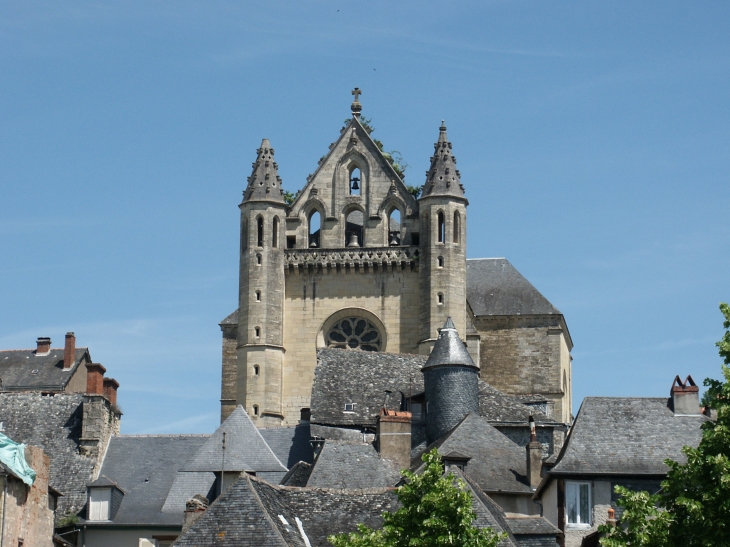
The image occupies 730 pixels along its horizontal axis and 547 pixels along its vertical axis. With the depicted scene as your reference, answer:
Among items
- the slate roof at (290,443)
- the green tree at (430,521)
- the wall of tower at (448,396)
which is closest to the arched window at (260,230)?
the slate roof at (290,443)

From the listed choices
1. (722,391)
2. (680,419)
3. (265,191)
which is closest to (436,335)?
(265,191)

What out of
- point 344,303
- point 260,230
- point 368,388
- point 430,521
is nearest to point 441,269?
point 344,303

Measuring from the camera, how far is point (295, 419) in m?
62.0

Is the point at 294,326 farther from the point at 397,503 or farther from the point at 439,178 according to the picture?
the point at 397,503

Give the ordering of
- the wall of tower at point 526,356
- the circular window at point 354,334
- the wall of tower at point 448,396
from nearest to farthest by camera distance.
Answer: the wall of tower at point 448,396 → the circular window at point 354,334 → the wall of tower at point 526,356

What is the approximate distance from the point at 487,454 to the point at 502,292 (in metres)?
27.4

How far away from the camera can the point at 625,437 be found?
41812 mm

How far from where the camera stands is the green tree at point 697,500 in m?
28.5

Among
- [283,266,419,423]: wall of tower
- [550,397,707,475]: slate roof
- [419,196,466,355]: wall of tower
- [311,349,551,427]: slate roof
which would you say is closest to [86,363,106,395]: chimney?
[311,349,551,427]: slate roof

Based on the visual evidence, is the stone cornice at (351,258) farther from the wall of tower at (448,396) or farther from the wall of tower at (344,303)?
→ the wall of tower at (448,396)

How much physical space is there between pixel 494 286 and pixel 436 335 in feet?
36.5

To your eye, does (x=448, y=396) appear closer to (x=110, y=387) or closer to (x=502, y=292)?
(x=110, y=387)

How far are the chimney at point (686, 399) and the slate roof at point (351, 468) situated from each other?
6.64 m

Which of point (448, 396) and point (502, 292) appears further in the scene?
point (502, 292)
